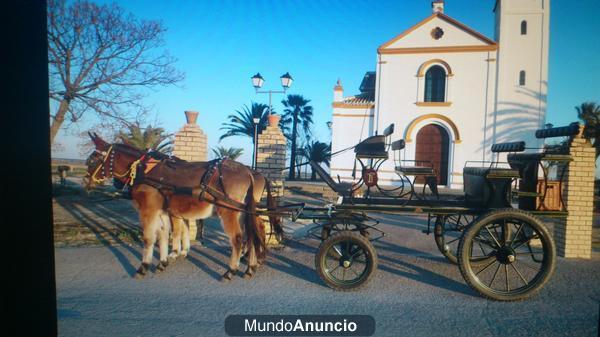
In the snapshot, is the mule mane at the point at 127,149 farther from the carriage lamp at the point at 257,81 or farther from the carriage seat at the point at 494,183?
the carriage seat at the point at 494,183

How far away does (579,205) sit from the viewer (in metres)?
4.18

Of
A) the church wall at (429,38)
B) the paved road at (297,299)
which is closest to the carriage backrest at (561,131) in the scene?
the paved road at (297,299)

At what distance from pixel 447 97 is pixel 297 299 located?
1149cm

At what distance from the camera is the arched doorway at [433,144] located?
948 centimetres

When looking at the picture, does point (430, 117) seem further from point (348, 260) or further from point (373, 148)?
point (348, 260)

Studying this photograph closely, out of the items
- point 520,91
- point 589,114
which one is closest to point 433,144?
point 520,91

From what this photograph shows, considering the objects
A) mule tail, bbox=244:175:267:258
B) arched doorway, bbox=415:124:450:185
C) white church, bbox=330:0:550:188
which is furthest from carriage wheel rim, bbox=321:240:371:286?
arched doorway, bbox=415:124:450:185

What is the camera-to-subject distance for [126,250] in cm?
439

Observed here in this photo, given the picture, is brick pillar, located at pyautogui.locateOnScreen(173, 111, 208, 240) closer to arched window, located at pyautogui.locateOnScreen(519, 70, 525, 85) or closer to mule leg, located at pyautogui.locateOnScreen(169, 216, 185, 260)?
mule leg, located at pyautogui.locateOnScreen(169, 216, 185, 260)

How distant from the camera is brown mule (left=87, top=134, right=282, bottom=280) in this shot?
3.44 meters

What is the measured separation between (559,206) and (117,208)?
405 inches

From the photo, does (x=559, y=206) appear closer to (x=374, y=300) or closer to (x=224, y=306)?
(x=374, y=300)

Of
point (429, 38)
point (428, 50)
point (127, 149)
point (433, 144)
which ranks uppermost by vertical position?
point (429, 38)

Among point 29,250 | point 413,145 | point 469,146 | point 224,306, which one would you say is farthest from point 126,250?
point 469,146
